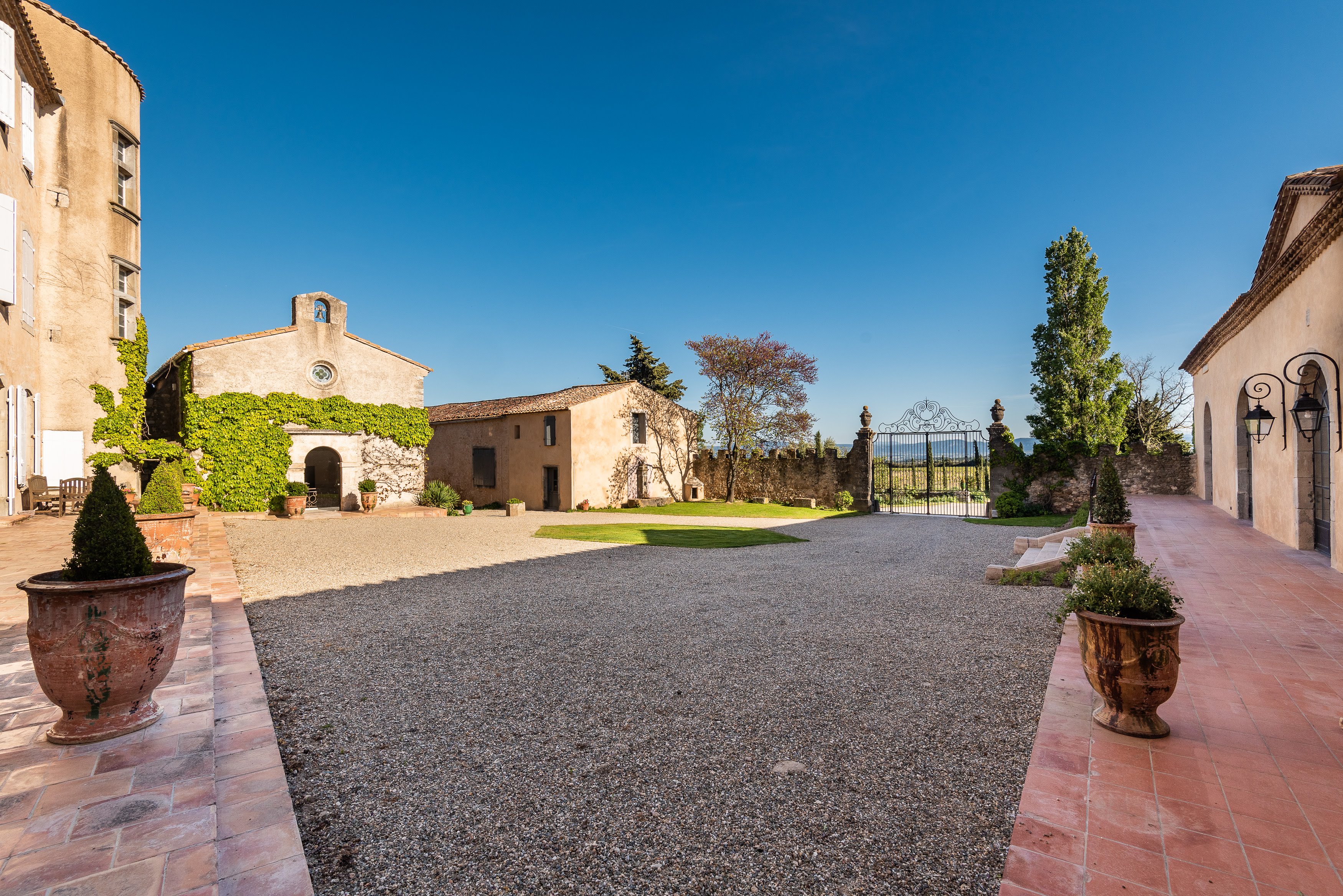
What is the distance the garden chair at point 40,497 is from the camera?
12.0 meters

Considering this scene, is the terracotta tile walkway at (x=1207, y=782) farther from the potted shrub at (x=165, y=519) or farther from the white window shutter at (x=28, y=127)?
the white window shutter at (x=28, y=127)

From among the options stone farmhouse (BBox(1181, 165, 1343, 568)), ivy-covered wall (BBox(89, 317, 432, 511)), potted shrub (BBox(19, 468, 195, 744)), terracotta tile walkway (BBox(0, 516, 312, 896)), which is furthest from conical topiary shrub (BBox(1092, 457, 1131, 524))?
ivy-covered wall (BBox(89, 317, 432, 511))

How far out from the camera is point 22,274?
10.2 meters

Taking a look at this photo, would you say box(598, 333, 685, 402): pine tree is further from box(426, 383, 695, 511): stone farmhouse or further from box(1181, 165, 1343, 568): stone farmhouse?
box(1181, 165, 1343, 568): stone farmhouse

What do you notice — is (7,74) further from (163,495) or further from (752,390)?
(752,390)

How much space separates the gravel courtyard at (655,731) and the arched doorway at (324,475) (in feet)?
52.6

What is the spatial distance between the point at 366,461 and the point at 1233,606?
20429 mm

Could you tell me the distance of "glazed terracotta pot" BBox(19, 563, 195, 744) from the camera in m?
2.87

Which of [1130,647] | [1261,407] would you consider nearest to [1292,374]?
[1261,407]

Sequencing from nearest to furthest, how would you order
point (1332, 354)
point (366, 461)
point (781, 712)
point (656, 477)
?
point (781, 712) → point (1332, 354) → point (366, 461) → point (656, 477)

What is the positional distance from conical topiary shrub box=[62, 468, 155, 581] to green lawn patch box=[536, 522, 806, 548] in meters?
9.71

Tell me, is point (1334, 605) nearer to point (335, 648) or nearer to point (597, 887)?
point (597, 887)

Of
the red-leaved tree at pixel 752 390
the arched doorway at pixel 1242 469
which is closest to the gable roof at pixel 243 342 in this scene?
the red-leaved tree at pixel 752 390

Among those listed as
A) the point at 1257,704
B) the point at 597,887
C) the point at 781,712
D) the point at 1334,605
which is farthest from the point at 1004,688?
the point at 1334,605
